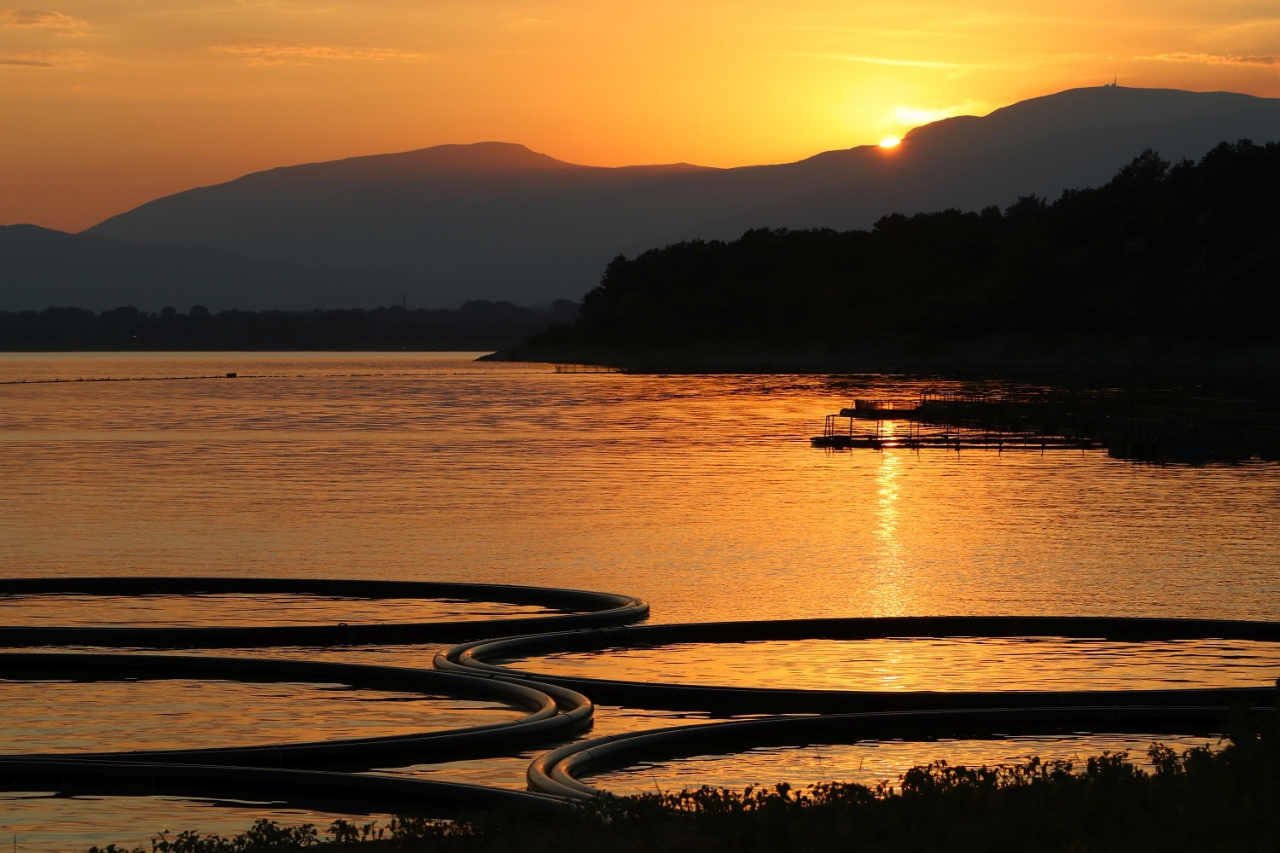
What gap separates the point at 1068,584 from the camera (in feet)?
123

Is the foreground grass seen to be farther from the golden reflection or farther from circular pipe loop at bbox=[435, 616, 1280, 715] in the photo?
the golden reflection

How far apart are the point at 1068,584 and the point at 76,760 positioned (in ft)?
81.2

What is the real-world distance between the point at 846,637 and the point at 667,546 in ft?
50.1

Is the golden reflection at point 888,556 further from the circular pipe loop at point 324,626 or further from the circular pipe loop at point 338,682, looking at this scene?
the circular pipe loop at point 338,682

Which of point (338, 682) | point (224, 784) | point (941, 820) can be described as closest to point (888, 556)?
point (338, 682)

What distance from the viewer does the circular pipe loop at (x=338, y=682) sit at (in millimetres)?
19531

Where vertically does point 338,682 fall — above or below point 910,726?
below

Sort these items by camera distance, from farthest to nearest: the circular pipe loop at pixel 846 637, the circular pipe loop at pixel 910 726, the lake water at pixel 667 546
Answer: the lake water at pixel 667 546 < the circular pipe loop at pixel 846 637 < the circular pipe loop at pixel 910 726

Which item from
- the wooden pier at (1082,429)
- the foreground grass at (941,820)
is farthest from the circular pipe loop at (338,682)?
the wooden pier at (1082,429)

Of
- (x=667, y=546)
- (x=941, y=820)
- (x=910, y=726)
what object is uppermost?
(x=941, y=820)

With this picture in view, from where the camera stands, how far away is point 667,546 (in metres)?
44.9

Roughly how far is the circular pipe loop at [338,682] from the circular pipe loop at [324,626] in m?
1.42

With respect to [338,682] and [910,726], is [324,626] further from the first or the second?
[910,726]

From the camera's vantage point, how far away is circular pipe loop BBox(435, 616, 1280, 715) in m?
23.2
